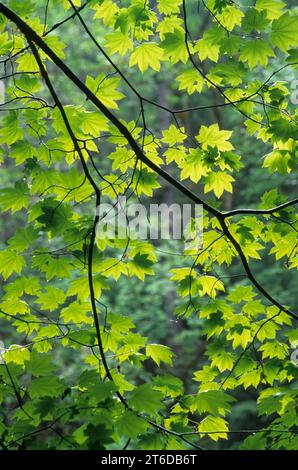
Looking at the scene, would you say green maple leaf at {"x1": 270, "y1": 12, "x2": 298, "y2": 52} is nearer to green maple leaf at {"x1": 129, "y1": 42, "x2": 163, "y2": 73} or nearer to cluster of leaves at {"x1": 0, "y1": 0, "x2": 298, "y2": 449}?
cluster of leaves at {"x1": 0, "y1": 0, "x2": 298, "y2": 449}

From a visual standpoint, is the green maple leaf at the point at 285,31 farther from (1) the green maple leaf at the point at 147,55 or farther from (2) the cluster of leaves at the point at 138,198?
(1) the green maple leaf at the point at 147,55

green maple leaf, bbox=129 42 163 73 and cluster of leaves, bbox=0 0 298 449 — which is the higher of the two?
green maple leaf, bbox=129 42 163 73

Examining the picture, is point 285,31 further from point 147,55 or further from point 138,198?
point 138,198

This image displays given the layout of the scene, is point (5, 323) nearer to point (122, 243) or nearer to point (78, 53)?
point (78, 53)

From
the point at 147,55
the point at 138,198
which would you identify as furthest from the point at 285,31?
the point at 138,198

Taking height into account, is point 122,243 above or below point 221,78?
below

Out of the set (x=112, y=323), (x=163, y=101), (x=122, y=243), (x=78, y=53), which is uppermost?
(x=78, y=53)

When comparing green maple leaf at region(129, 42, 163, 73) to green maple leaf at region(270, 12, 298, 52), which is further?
green maple leaf at region(129, 42, 163, 73)

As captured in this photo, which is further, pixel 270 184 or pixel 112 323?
pixel 270 184

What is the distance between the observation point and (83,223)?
1.64 meters

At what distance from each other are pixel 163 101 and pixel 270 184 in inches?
106

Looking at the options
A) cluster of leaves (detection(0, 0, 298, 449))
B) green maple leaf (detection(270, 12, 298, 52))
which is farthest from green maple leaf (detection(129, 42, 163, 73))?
green maple leaf (detection(270, 12, 298, 52))
